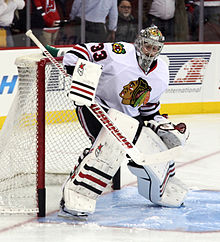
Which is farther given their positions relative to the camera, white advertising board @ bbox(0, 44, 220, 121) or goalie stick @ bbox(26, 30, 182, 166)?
white advertising board @ bbox(0, 44, 220, 121)

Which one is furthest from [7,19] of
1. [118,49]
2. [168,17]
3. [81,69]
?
[81,69]

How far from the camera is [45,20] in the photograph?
603 cm

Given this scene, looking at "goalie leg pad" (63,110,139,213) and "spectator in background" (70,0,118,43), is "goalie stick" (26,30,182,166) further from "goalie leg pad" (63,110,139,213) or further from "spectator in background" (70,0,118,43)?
"spectator in background" (70,0,118,43)

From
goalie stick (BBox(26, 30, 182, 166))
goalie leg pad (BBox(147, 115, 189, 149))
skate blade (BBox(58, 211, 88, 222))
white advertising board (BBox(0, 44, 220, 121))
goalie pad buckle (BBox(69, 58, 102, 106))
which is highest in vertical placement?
goalie pad buckle (BBox(69, 58, 102, 106))

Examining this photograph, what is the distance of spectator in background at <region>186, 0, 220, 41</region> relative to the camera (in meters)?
7.12

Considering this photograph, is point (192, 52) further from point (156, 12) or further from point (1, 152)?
point (1, 152)

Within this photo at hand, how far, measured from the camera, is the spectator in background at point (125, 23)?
21.7ft

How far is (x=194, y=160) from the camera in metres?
4.79

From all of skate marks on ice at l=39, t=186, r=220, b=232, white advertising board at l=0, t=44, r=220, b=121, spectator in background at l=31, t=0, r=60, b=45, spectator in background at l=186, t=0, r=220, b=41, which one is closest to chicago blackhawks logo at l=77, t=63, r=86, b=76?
skate marks on ice at l=39, t=186, r=220, b=232

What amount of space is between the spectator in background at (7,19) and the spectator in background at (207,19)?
2038mm

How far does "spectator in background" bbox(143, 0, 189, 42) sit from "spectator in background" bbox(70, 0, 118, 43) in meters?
0.44

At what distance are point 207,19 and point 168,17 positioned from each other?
0.49m

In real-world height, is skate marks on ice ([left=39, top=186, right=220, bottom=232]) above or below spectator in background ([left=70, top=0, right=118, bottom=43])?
below

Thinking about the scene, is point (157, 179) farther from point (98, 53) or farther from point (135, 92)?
point (98, 53)
